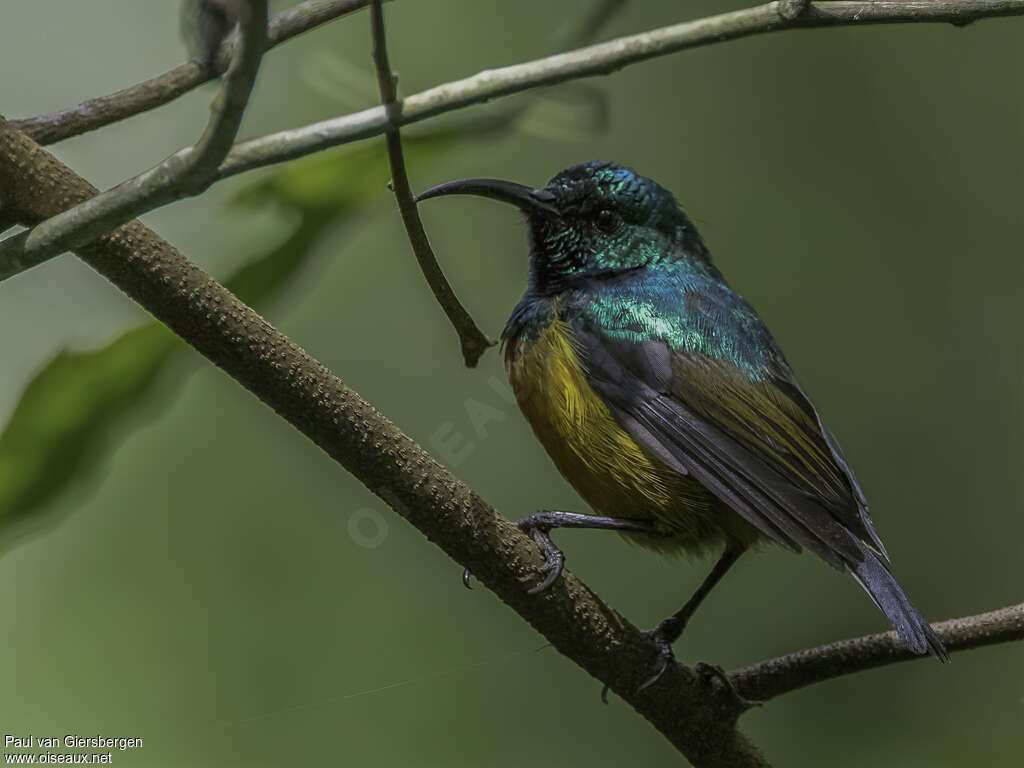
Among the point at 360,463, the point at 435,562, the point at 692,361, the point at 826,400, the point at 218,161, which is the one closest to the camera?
the point at 218,161

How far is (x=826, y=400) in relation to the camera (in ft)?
16.0

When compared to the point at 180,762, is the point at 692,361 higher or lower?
higher

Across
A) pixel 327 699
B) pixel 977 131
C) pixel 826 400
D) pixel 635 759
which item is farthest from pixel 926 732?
pixel 977 131

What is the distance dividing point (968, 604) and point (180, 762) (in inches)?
122

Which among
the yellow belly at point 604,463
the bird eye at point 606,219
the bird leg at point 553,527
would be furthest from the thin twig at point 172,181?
the bird eye at point 606,219

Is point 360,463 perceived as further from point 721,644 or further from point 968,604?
point 968,604

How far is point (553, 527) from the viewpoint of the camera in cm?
284

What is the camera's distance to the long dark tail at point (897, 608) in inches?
92.7

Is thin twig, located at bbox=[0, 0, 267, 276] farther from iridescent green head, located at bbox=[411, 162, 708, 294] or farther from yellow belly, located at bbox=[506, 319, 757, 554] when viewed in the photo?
iridescent green head, located at bbox=[411, 162, 708, 294]

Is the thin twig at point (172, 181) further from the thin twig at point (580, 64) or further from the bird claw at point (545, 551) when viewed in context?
the bird claw at point (545, 551)

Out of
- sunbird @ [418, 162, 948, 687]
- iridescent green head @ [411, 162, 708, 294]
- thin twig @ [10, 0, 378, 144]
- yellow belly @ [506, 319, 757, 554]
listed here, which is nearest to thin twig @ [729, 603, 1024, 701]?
sunbird @ [418, 162, 948, 687]

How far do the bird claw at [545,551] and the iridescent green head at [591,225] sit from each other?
0.89 meters

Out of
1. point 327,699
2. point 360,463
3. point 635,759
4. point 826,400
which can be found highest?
point 360,463

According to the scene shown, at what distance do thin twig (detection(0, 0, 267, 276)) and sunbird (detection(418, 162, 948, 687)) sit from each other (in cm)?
145
